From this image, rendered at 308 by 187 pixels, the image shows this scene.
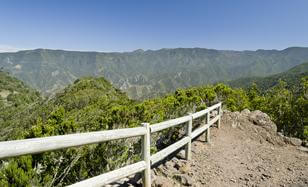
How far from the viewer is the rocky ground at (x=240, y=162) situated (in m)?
5.10

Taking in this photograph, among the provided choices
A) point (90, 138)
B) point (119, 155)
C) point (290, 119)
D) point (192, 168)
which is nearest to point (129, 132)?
point (90, 138)

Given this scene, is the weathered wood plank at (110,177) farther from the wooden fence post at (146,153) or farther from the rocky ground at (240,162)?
the rocky ground at (240,162)

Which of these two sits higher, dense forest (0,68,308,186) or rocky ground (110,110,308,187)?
dense forest (0,68,308,186)

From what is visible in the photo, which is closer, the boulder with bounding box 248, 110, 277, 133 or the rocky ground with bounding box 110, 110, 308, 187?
the rocky ground with bounding box 110, 110, 308, 187

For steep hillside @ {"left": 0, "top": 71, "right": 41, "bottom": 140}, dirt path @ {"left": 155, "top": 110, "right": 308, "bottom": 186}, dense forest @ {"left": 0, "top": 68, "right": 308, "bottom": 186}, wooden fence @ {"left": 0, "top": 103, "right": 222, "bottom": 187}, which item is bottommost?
steep hillside @ {"left": 0, "top": 71, "right": 41, "bottom": 140}

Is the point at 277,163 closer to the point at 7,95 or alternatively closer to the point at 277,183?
the point at 277,183

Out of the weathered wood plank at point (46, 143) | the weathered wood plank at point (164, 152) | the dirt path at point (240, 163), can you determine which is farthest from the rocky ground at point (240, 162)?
the weathered wood plank at point (46, 143)

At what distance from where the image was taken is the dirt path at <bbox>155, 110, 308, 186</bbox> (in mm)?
5148

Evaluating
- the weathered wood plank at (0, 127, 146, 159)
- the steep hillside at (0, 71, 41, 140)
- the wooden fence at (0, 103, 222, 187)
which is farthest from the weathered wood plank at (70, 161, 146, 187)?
the steep hillside at (0, 71, 41, 140)

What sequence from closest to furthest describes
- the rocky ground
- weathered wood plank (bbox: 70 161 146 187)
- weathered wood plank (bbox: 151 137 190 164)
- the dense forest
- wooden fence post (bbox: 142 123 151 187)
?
weathered wood plank (bbox: 70 161 146 187) < the dense forest < wooden fence post (bbox: 142 123 151 187) < weathered wood plank (bbox: 151 137 190 164) < the rocky ground

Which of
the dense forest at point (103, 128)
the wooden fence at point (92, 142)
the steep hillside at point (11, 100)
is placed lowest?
the steep hillside at point (11, 100)

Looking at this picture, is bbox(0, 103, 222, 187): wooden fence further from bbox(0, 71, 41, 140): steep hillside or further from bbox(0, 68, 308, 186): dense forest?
bbox(0, 71, 41, 140): steep hillside

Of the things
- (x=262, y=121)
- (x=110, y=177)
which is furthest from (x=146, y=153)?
(x=262, y=121)

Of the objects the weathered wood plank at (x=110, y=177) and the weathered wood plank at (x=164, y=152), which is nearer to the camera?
the weathered wood plank at (x=110, y=177)
